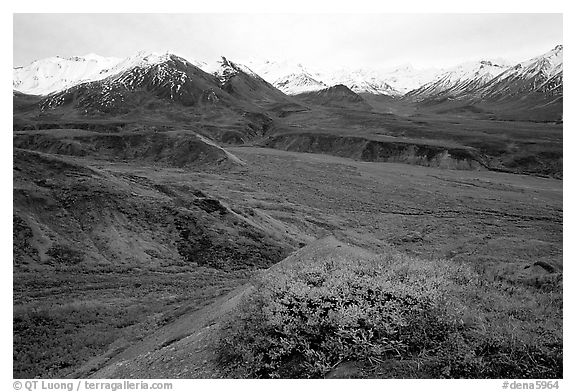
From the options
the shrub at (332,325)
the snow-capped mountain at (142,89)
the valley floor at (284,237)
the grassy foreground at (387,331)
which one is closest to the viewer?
the grassy foreground at (387,331)

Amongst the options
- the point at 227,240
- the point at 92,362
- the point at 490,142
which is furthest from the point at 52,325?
the point at 490,142

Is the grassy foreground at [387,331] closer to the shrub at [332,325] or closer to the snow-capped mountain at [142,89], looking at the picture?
the shrub at [332,325]

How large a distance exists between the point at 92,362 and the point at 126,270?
380 inches

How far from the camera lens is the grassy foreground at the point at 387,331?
22.9 ft

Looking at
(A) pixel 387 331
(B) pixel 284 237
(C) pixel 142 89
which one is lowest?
(B) pixel 284 237

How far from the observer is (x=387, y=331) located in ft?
24.5

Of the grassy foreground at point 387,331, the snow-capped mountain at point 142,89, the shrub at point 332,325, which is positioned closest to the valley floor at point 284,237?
the grassy foreground at point 387,331

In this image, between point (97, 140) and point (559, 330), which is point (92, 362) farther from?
point (97, 140)

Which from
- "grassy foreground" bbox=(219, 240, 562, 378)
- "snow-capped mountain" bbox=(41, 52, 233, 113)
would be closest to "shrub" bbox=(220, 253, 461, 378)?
"grassy foreground" bbox=(219, 240, 562, 378)

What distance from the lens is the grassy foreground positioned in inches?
275

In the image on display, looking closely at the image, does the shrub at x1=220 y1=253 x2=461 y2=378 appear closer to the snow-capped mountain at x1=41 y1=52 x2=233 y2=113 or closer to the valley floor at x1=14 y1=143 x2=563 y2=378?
the valley floor at x1=14 y1=143 x2=563 y2=378

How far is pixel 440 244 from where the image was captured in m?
33.4

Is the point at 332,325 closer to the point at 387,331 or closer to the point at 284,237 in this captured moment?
the point at 387,331

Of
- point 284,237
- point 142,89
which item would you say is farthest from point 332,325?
point 142,89
